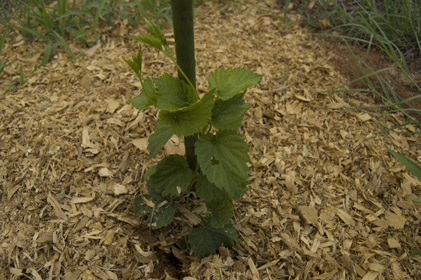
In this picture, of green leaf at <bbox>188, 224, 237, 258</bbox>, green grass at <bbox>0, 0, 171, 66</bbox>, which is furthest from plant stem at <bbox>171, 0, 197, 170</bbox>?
green grass at <bbox>0, 0, 171, 66</bbox>

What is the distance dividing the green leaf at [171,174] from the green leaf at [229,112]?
0.69 ft

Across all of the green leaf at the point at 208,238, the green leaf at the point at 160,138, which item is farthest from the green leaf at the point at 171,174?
the green leaf at the point at 208,238

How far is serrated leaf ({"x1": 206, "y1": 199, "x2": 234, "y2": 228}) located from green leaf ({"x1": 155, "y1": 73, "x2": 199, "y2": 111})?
1.33ft

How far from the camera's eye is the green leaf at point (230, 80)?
1070 mm

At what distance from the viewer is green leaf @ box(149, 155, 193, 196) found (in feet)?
3.93

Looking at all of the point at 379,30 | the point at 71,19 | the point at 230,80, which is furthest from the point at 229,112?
the point at 379,30

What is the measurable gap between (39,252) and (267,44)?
1.63m

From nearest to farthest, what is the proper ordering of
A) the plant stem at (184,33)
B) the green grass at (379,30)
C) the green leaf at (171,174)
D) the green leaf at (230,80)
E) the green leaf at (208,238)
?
the plant stem at (184,33)
the green leaf at (230,80)
the green leaf at (171,174)
the green leaf at (208,238)
the green grass at (379,30)

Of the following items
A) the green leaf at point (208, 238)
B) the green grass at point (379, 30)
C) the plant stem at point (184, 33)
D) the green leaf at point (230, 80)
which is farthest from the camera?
the green grass at point (379, 30)

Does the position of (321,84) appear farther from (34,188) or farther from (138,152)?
(34,188)

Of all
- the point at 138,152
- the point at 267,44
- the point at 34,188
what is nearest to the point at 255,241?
the point at 138,152

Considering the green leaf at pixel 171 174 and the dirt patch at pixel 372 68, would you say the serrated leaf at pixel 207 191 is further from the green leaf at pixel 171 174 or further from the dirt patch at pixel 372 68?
the dirt patch at pixel 372 68

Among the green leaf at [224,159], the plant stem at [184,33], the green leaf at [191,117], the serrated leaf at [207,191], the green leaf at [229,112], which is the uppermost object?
the plant stem at [184,33]

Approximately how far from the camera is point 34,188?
1528 millimetres
